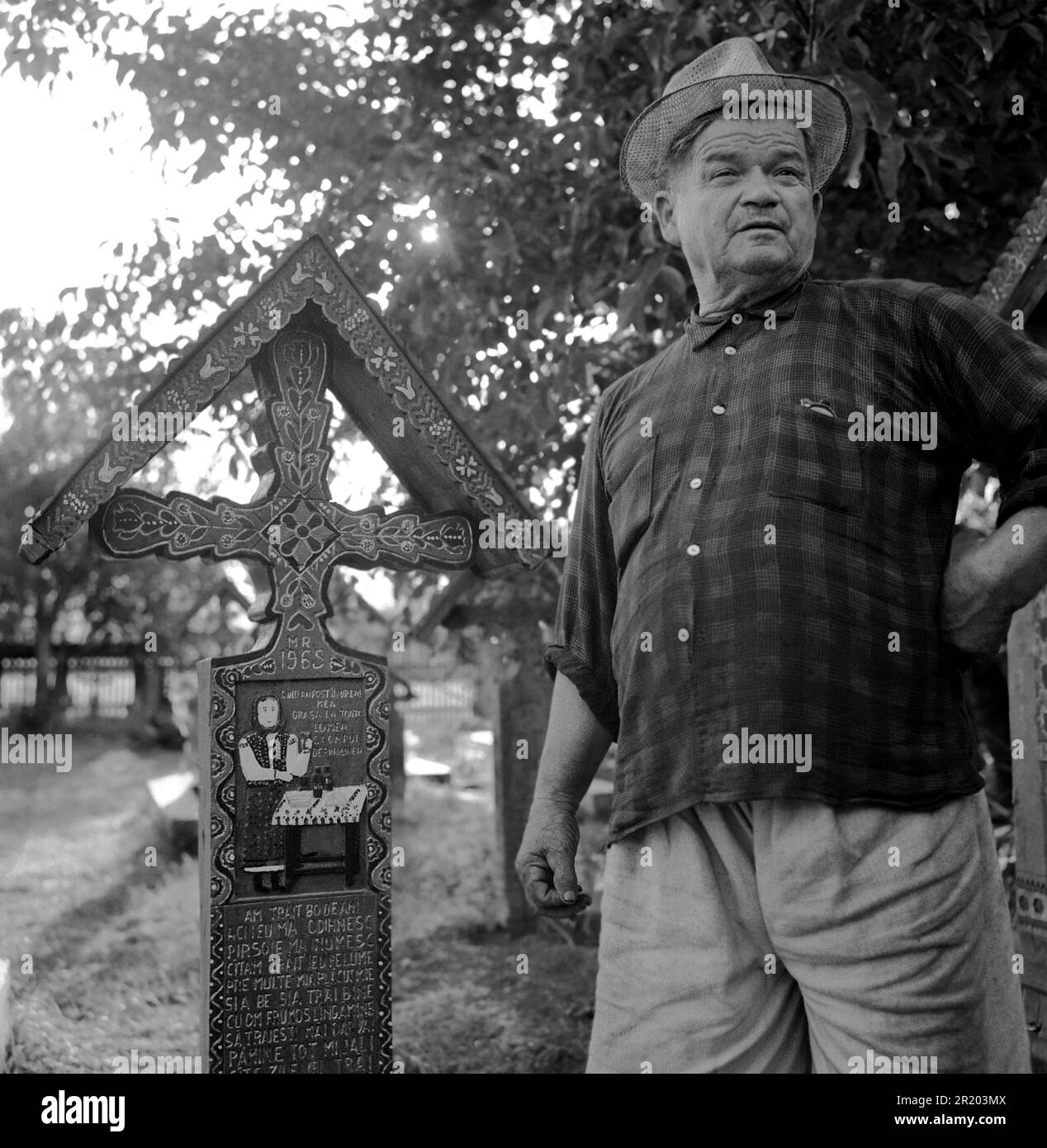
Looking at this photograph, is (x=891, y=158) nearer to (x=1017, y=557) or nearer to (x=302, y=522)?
(x=302, y=522)

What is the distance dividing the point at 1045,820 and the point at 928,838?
2798 millimetres

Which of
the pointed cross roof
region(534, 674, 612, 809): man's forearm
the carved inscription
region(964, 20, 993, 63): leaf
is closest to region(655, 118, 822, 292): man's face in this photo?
region(534, 674, 612, 809): man's forearm

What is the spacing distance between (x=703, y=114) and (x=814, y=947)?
4.49 feet

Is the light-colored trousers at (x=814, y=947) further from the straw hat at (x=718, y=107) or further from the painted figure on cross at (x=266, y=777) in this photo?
the painted figure on cross at (x=266, y=777)

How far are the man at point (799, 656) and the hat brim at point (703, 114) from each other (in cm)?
1

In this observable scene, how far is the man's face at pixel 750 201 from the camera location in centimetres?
211

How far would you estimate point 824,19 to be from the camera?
13.1ft

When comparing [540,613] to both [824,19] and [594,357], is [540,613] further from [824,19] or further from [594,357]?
[824,19]

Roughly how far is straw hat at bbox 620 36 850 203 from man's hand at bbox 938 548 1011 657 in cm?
79

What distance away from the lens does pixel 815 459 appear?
1.98 m

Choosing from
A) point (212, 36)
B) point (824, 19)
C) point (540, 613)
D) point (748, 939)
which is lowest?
point (748, 939)

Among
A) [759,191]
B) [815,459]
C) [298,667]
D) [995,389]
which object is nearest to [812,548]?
[815,459]

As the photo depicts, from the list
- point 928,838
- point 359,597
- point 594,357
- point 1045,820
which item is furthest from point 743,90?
point 359,597

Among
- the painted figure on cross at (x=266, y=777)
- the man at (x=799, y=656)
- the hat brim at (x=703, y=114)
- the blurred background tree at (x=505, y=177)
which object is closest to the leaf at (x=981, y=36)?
the blurred background tree at (x=505, y=177)
